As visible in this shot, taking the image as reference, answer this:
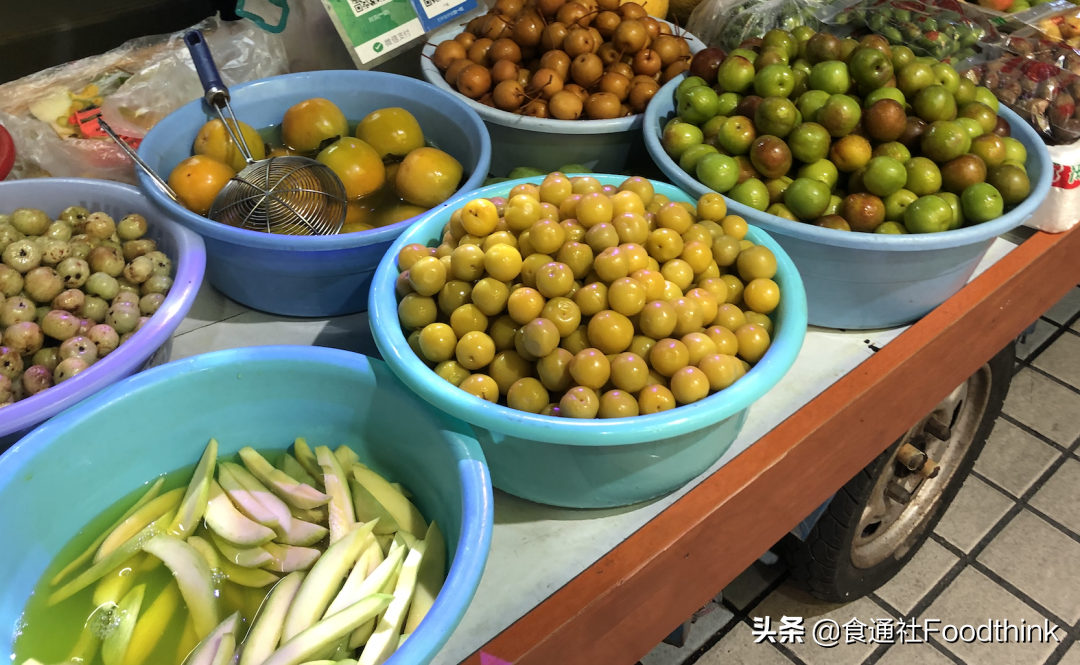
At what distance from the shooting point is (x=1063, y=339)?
7.20ft

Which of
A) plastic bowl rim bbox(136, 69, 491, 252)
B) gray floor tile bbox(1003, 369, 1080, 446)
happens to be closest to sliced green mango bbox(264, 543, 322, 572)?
plastic bowl rim bbox(136, 69, 491, 252)

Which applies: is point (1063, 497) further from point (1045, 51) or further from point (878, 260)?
point (878, 260)

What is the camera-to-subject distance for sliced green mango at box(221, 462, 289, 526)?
795 millimetres

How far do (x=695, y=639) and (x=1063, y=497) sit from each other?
102cm

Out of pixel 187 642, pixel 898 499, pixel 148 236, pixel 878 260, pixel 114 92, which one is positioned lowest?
pixel 898 499

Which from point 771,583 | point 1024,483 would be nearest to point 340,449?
point 771,583

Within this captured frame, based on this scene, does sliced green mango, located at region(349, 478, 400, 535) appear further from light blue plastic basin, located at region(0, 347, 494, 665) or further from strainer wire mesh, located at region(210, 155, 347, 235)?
strainer wire mesh, located at region(210, 155, 347, 235)

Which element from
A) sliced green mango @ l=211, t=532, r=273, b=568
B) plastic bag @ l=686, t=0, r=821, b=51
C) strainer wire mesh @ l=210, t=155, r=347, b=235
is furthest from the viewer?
plastic bag @ l=686, t=0, r=821, b=51

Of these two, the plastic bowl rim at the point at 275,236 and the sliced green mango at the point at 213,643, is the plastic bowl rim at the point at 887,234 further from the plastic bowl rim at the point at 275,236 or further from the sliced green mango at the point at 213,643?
the sliced green mango at the point at 213,643

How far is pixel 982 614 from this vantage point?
1578 mm

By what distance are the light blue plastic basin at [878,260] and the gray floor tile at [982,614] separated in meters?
0.87

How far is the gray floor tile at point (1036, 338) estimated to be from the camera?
2.15 metres

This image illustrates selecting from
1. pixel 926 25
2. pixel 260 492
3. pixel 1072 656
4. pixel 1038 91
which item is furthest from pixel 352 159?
pixel 1072 656

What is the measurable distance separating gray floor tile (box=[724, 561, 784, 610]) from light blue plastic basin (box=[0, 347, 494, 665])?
106 centimetres
